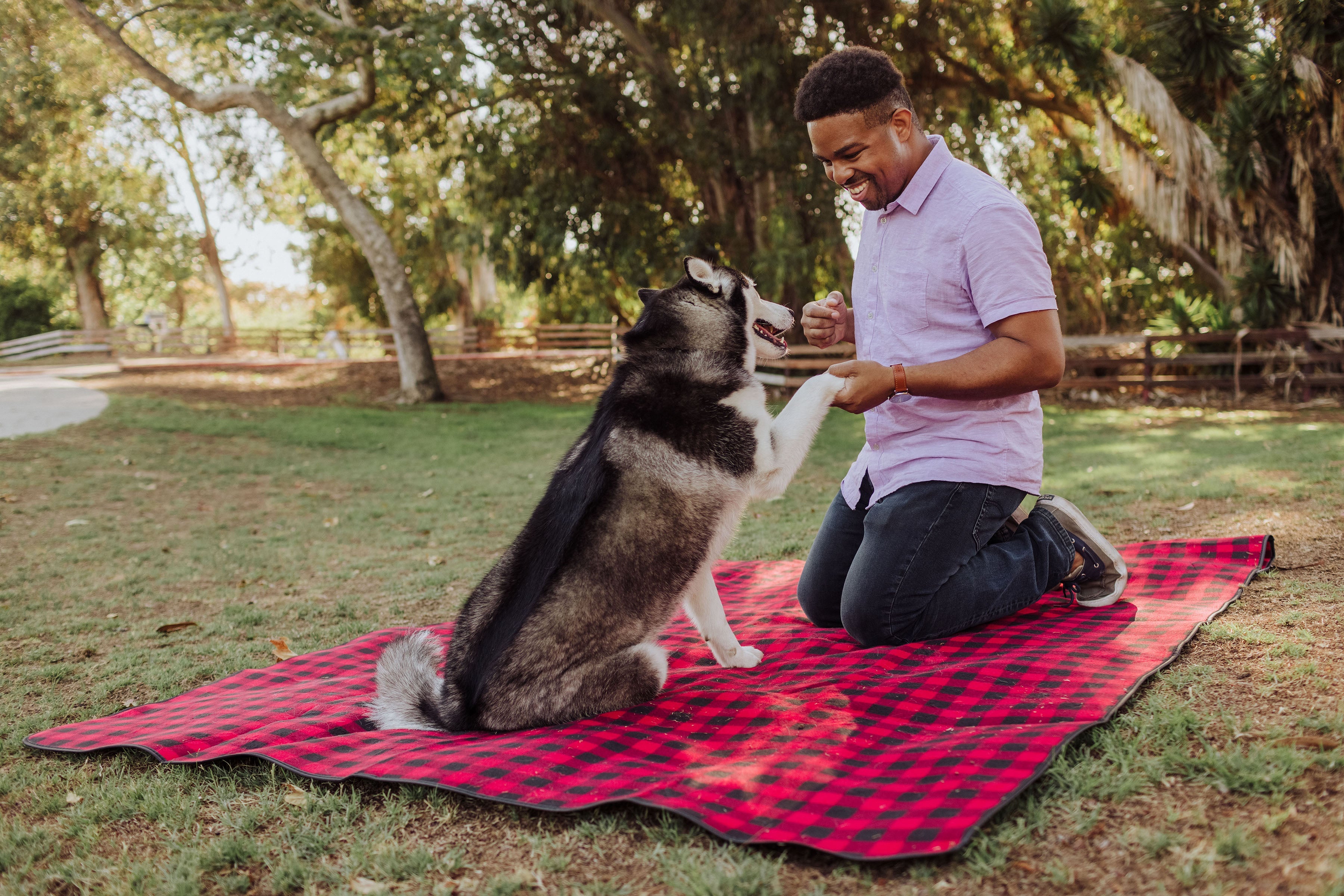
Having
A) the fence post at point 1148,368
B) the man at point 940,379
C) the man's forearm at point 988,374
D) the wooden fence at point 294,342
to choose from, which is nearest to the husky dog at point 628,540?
the man's forearm at point 988,374

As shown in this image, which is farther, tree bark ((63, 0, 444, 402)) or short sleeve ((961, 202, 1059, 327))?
tree bark ((63, 0, 444, 402))

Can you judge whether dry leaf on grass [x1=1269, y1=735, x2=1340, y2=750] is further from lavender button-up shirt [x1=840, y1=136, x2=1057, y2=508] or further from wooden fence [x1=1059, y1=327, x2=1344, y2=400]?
wooden fence [x1=1059, y1=327, x2=1344, y2=400]

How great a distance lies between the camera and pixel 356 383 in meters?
21.3

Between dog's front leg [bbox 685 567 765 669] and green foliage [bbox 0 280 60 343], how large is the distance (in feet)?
138

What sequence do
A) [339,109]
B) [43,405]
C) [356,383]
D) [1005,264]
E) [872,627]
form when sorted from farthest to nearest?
1. [356,383]
2. [339,109]
3. [43,405]
4. [872,627]
5. [1005,264]

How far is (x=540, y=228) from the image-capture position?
17.8m

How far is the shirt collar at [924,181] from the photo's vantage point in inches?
147

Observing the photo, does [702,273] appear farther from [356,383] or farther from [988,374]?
[356,383]

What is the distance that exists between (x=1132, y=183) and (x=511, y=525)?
12603mm

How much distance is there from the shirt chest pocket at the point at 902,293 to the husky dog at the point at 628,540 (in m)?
0.49

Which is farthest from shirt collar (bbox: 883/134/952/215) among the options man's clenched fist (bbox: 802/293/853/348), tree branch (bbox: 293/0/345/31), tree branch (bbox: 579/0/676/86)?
tree branch (bbox: 293/0/345/31)

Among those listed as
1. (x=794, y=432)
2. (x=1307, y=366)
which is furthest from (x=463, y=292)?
(x=794, y=432)

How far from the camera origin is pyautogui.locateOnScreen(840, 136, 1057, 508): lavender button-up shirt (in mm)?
3486

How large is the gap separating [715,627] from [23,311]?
43.2 meters
